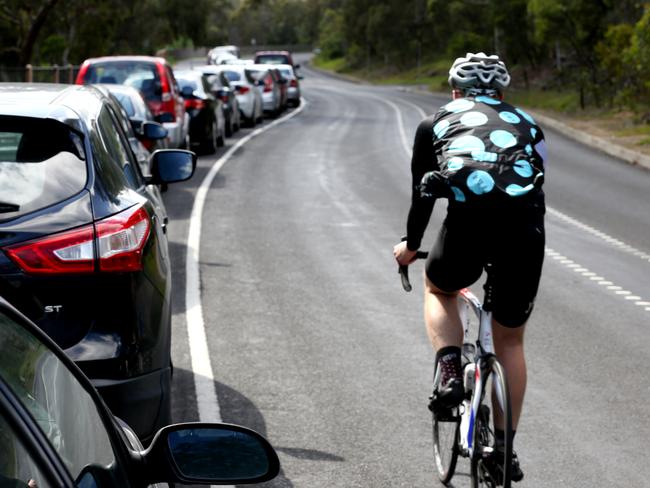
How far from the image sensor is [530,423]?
7.09 meters

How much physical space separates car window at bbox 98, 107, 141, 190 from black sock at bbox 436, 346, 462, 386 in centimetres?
158

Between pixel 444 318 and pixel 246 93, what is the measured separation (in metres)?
30.8

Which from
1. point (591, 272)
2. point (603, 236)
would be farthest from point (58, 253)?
point (603, 236)

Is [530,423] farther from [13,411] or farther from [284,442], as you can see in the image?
[13,411]

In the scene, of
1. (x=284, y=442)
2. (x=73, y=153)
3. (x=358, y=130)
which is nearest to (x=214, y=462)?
(x=73, y=153)

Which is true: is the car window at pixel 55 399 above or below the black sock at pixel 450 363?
above

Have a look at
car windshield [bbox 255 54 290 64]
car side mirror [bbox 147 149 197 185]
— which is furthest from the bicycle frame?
car windshield [bbox 255 54 290 64]

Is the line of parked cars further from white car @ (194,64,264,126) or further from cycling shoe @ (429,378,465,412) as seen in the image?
white car @ (194,64,264,126)

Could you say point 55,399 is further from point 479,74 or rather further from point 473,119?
point 479,74

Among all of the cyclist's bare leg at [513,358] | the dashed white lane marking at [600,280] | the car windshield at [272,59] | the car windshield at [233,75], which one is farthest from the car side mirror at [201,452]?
the car windshield at [272,59]

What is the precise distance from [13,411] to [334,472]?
4.00 m

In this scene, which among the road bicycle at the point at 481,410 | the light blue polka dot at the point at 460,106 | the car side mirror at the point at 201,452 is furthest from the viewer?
the light blue polka dot at the point at 460,106

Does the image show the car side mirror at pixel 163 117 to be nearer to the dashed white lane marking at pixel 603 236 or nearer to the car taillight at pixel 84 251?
the dashed white lane marking at pixel 603 236

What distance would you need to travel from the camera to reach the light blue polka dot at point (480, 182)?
507cm
